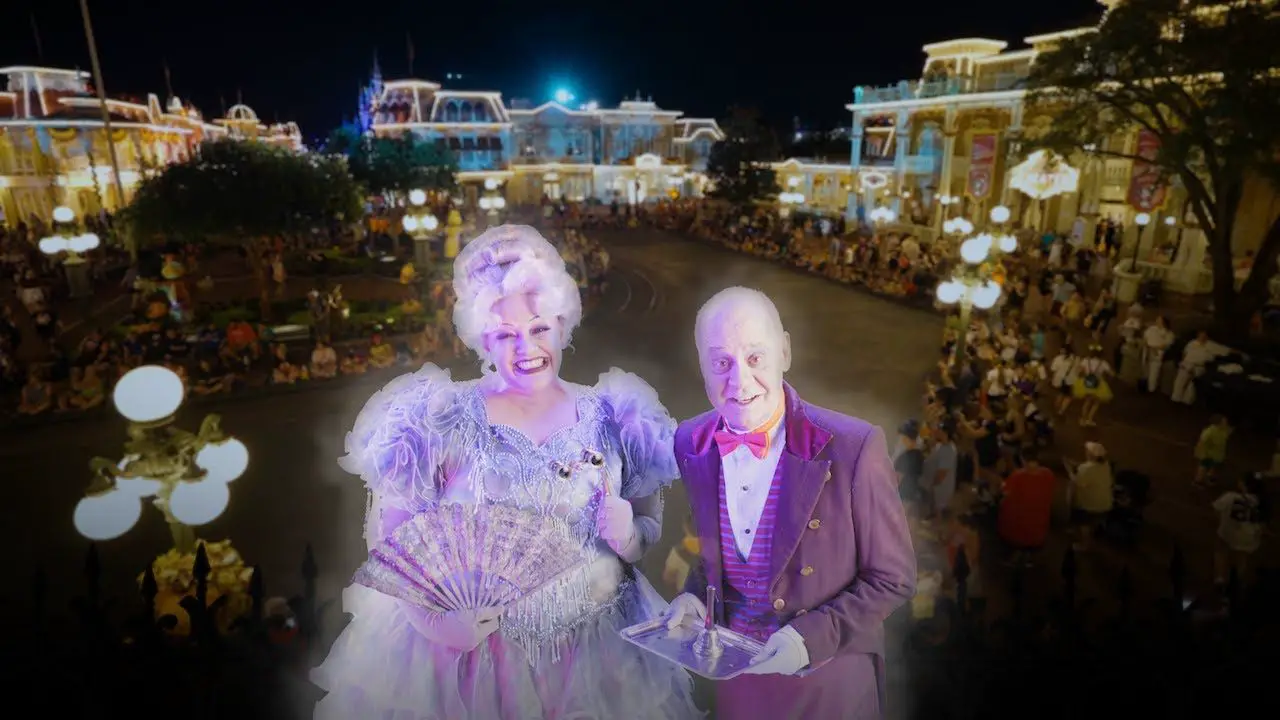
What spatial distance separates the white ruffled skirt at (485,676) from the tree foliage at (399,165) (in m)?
34.2

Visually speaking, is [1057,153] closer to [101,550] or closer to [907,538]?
[907,538]

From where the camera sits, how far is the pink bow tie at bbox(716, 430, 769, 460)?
2.43 meters

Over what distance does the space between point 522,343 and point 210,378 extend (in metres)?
12.2

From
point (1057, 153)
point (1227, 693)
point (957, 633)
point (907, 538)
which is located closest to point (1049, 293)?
point (1057, 153)

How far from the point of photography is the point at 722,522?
8.30ft

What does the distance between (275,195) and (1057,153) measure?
1751 centimetres

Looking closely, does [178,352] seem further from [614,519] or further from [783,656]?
[783,656]

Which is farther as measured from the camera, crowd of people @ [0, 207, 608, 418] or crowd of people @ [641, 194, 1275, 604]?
crowd of people @ [0, 207, 608, 418]

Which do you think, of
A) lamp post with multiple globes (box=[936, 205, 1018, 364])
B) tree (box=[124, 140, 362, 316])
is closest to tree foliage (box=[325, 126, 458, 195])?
tree (box=[124, 140, 362, 316])

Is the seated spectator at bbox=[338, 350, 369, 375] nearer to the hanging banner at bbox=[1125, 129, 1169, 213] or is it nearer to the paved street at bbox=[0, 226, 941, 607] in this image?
the paved street at bbox=[0, 226, 941, 607]

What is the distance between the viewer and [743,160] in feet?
141

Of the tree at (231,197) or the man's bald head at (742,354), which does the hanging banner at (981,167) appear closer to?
the tree at (231,197)

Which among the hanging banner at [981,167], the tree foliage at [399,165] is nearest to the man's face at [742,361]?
the hanging banner at [981,167]

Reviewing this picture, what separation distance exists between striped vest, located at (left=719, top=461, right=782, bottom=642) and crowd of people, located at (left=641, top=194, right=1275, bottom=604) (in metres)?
3.56
